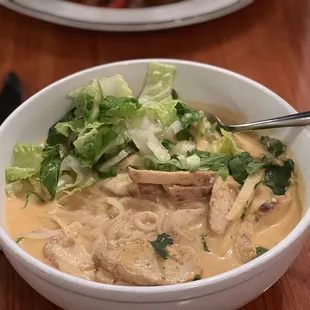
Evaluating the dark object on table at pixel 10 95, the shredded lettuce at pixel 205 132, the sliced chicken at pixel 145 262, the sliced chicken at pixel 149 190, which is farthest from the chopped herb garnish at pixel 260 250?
the dark object on table at pixel 10 95

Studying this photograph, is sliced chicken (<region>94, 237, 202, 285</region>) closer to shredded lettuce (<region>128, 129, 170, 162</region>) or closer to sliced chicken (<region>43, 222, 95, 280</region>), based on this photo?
sliced chicken (<region>43, 222, 95, 280</region>)

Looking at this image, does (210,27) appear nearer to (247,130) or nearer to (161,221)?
(247,130)

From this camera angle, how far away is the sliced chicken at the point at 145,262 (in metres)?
1.02

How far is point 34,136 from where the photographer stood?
1.39 m

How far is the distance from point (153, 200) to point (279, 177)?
26 cm

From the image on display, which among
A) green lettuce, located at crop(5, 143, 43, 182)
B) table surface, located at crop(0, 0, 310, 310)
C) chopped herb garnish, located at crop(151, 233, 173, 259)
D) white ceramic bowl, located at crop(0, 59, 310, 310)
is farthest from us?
table surface, located at crop(0, 0, 310, 310)

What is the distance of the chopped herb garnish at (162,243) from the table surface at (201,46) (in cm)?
63

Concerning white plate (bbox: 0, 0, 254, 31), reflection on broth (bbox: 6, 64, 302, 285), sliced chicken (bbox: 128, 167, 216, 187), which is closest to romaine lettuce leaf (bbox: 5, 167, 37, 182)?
reflection on broth (bbox: 6, 64, 302, 285)

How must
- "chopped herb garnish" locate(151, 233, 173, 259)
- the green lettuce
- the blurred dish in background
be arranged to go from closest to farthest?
"chopped herb garnish" locate(151, 233, 173, 259) → the green lettuce → the blurred dish in background

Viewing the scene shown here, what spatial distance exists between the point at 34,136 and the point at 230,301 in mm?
619

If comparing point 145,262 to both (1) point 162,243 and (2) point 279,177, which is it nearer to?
(1) point 162,243

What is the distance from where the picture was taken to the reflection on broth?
3.56 feet

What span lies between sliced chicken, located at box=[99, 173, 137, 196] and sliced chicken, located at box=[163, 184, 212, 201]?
0.07 meters

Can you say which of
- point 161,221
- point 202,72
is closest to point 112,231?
point 161,221
